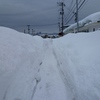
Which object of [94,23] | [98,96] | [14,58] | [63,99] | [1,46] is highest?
[94,23]

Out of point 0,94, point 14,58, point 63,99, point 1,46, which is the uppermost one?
point 1,46

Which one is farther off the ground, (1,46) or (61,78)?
(1,46)

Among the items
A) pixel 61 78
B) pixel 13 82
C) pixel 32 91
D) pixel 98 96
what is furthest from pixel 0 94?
pixel 61 78

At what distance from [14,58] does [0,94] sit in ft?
5.90

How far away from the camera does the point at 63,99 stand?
493cm

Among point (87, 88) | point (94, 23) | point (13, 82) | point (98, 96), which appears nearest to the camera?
point (98, 96)

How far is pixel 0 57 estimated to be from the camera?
534 cm

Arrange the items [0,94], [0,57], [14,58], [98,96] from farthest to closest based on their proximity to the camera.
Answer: [14,58]
[0,57]
[0,94]
[98,96]

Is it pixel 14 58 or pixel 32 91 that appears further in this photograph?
pixel 14 58

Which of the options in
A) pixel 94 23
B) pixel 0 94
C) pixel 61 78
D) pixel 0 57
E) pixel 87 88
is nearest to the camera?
pixel 87 88

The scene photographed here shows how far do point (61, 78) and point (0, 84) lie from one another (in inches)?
112

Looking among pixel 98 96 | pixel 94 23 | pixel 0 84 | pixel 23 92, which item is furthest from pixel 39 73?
pixel 94 23

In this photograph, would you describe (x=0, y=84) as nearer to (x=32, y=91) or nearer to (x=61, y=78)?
(x=32, y=91)

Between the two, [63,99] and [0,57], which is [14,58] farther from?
[63,99]
